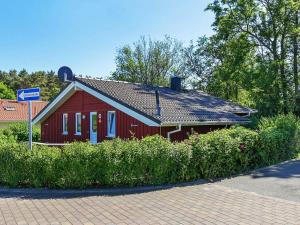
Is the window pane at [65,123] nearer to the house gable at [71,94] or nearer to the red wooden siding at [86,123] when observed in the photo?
the red wooden siding at [86,123]

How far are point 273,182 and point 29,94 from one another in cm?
751

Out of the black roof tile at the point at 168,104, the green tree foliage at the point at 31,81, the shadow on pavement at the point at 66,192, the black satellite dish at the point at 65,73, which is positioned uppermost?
the green tree foliage at the point at 31,81

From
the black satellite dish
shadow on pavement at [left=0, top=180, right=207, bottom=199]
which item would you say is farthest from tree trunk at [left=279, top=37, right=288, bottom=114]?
shadow on pavement at [left=0, top=180, right=207, bottom=199]

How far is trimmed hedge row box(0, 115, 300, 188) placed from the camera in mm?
9438

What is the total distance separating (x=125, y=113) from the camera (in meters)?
16.8

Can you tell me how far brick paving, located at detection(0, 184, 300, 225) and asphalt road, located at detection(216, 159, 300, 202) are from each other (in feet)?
1.76

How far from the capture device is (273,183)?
10.1 m

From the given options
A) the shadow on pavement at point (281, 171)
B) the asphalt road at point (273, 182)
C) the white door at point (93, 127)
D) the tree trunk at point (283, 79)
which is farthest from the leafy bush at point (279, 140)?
the tree trunk at point (283, 79)

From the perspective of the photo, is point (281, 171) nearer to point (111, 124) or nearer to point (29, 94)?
point (29, 94)

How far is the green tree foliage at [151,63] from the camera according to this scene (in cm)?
4872

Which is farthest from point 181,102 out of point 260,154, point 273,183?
point 273,183

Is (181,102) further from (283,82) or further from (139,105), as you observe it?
(283,82)

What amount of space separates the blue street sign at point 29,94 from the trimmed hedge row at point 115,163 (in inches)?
54.9

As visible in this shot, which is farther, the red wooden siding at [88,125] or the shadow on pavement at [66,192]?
the red wooden siding at [88,125]
